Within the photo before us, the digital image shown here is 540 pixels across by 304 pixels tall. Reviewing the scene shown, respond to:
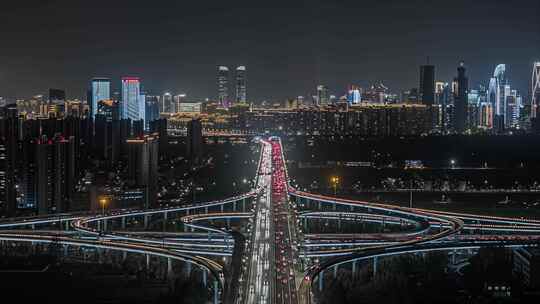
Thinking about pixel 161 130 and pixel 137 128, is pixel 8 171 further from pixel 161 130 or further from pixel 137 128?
pixel 161 130

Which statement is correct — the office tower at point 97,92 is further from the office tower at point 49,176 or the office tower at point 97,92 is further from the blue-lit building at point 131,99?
the office tower at point 49,176

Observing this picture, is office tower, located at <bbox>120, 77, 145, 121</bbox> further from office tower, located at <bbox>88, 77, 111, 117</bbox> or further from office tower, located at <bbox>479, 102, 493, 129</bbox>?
office tower, located at <bbox>479, 102, 493, 129</bbox>

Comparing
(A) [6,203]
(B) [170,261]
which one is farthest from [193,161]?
(B) [170,261]

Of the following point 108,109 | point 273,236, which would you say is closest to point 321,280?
point 273,236

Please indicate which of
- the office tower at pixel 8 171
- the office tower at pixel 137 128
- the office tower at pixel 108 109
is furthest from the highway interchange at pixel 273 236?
the office tower at pixel 108 109

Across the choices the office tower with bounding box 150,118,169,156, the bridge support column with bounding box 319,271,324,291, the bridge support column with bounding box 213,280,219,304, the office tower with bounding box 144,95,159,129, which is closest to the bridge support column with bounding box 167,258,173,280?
the bridge support column with bounding box 213,280,219,304
